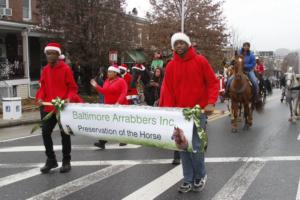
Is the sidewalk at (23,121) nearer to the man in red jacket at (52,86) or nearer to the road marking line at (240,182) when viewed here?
the man in red jacket at (52,86)

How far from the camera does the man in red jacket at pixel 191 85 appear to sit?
588cm

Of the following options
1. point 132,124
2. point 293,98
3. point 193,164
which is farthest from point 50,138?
point 293,98

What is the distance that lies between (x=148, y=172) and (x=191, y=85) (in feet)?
6.54

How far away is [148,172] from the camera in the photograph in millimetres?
7254

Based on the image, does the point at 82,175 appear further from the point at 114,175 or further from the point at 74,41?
the point at 74,41

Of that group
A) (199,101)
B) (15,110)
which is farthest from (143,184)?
(15,110)

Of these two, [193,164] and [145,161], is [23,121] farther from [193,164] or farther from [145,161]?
[193,164]

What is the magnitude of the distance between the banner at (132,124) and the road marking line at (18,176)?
1.01 metres

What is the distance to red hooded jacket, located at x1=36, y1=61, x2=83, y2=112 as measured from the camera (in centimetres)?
707

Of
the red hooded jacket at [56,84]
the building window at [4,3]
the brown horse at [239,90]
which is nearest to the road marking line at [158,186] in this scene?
the red hooded jacket at [56,84]

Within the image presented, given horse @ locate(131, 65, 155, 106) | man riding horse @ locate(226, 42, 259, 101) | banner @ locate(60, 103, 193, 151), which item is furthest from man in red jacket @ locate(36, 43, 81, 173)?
man riding horse @ locate(226, 42, 259, 101)

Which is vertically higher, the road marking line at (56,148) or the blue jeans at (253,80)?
the blue jeans at (253,80)

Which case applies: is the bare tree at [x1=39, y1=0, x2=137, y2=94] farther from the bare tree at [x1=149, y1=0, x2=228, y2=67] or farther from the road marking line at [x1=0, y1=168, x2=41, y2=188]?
the road marking line at [x1=0, y1=168, x2=41, y2=188]

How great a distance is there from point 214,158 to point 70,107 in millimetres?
2919
